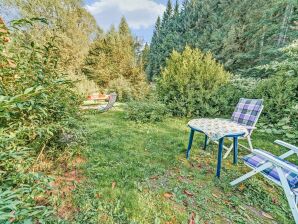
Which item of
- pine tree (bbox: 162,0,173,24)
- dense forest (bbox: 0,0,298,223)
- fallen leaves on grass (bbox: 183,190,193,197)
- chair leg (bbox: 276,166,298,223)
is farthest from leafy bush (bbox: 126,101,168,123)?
pine tree (bbox: 162,0,173,24)

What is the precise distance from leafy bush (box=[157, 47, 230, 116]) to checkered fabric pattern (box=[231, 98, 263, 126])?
2.20 meters

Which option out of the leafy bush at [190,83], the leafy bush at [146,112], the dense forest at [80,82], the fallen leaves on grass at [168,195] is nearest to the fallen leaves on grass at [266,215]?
the fallen leaves on grass at [168,195]

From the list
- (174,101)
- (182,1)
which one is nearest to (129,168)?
(174,101)

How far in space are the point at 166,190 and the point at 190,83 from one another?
4.29 meters

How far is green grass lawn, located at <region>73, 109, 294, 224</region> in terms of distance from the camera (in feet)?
6.21

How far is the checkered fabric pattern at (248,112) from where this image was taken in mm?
3251

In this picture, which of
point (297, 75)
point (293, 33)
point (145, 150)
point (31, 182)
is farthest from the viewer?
point (293, 33)

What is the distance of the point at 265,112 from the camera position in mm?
5055

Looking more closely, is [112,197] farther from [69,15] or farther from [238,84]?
[69,15]

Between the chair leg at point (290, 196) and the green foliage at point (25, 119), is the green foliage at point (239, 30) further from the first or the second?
the chair leg at point (290, 196)

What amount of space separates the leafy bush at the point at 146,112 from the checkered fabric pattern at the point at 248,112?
2.50 metres

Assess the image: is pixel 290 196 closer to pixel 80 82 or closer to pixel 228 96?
pixel 228 96

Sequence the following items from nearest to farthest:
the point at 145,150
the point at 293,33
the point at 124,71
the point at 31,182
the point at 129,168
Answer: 1. the point at 31,182
2. the point at 129,168
3. the point at 145,150
4. the point at 293,33
5. the point at 124,71

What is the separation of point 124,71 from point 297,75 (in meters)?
12.5
